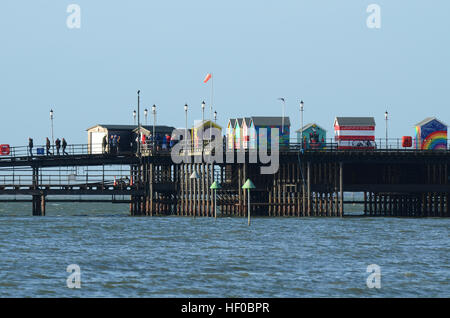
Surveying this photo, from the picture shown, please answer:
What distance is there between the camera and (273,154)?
75.8m

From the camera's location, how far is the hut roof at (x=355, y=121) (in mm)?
84125

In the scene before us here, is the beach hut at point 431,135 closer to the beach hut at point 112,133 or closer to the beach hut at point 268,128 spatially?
the beach hut at point 268,128

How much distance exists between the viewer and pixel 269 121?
85438mm

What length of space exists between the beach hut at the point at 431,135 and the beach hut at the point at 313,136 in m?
8.59

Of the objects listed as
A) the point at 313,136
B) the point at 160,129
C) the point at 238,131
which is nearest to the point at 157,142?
the point at 160,129

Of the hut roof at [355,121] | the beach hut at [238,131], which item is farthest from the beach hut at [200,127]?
the hut roof at [355,121]

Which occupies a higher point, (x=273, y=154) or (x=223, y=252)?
(x=273, y=154)

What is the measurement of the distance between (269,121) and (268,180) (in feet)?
31.0

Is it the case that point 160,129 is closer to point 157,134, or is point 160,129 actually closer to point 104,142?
point 157,134

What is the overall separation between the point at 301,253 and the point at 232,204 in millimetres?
32252

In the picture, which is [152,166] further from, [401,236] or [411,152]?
[401,236]

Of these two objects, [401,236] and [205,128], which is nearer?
[401,236]
